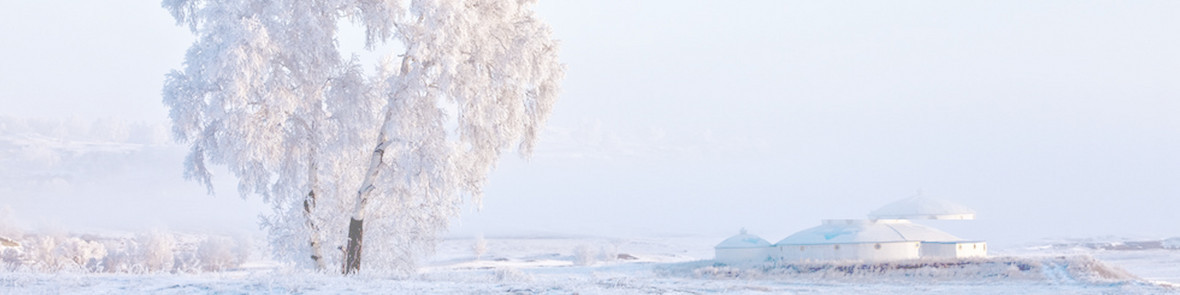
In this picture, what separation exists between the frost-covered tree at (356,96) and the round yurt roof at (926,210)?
103m

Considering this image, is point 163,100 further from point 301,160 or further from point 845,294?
point 845,294

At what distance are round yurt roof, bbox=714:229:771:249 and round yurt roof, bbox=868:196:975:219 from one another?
119 feet

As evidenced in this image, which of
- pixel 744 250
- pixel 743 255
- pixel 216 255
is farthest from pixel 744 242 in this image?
pixel 216 255

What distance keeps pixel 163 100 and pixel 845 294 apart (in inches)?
860

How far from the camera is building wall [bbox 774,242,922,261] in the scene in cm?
7975

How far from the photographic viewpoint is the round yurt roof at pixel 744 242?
85781 mm

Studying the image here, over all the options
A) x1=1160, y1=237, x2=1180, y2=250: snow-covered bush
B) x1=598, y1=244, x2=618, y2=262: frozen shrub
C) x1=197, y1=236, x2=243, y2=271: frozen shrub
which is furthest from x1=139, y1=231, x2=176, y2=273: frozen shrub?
x1=1160, y1=237, x2=1180, y2=250: snow-covered bush

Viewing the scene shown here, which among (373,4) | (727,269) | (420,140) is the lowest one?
(727,269)

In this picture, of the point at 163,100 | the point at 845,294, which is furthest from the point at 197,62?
the point at 845,294

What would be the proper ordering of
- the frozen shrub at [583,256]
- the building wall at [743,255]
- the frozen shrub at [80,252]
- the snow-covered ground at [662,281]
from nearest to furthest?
the snow-covered ground at [662,281]
the frozen shrub at [80,252]
the building wall at [743,255]
the frozen shrub at [583,256]

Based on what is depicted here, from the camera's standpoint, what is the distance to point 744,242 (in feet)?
286

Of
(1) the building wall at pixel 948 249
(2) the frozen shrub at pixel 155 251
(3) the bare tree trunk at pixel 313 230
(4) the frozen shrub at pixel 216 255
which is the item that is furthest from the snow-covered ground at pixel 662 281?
(2) the frozen shrub at pixel 155 251

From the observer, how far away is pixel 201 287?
13.5 meters

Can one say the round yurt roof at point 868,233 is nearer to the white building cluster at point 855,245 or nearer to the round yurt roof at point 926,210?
the white building cluster at point 855,245
